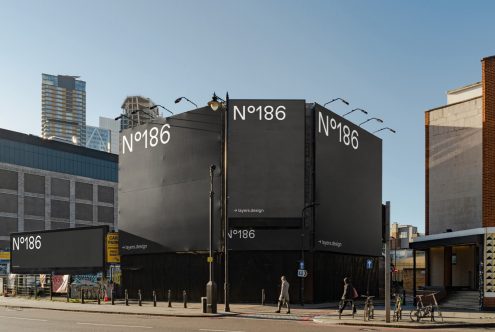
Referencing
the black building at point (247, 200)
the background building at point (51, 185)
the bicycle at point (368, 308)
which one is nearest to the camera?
the bicycle at point (368, 308)

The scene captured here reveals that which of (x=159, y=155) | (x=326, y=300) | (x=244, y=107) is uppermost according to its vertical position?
Result: (x=244, y=107)

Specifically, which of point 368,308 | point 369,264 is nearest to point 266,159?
point 369,264

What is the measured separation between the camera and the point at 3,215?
10288 cm

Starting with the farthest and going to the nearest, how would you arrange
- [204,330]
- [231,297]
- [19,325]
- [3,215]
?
[3,215], [231,297], [19,325], [204,330]

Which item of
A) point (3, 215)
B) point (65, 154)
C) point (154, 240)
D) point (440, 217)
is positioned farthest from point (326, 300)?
point (65, 154)

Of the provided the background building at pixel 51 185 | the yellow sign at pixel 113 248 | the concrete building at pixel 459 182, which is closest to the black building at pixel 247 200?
the yellow sign at pixel 113 248

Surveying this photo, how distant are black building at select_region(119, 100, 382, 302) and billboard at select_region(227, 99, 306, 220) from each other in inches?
2.5

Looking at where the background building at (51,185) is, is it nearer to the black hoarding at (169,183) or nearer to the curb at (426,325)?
the black hoarding at (169,183)

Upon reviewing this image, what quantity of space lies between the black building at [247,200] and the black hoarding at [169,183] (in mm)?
72

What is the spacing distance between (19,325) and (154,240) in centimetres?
1973

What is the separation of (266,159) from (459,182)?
13.0 meters

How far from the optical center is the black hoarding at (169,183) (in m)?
39.3

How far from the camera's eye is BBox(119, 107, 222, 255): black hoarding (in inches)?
1549

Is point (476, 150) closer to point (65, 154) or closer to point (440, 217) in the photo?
point (440, 217)
